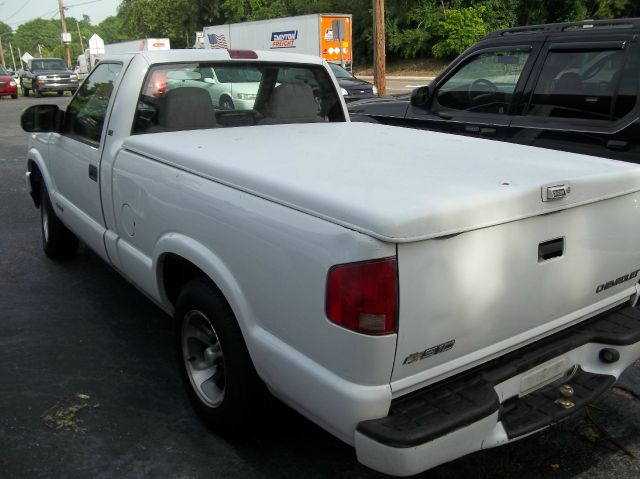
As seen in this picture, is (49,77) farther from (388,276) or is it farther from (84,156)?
(388,276)

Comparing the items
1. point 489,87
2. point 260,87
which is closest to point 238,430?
point 260,87

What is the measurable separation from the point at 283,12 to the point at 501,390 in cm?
5266

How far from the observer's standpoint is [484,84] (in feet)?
18.4

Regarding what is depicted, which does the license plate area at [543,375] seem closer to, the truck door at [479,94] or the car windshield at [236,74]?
the car windshield at [236,74]

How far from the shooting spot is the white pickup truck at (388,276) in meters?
2.04

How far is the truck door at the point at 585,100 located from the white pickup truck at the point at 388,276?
1.66 m

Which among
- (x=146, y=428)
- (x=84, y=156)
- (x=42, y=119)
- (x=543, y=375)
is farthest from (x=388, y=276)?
(x=42, y=119)

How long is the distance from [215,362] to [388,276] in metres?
1.26

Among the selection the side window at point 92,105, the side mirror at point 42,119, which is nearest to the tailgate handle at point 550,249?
the side window at point 92,105

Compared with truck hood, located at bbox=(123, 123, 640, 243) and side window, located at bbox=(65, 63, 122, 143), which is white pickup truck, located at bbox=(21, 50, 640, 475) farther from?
side window, located at bbox=(65, 63, 122, 143)

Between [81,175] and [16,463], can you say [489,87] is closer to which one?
[81,175]

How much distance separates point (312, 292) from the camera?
2.12m

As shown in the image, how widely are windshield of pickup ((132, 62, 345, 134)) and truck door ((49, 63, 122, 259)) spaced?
1.11 ft

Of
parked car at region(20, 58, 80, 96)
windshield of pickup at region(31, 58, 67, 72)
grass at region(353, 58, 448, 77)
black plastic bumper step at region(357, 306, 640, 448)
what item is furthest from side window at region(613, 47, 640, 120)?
grass at region(353, 58, 448, 77)
